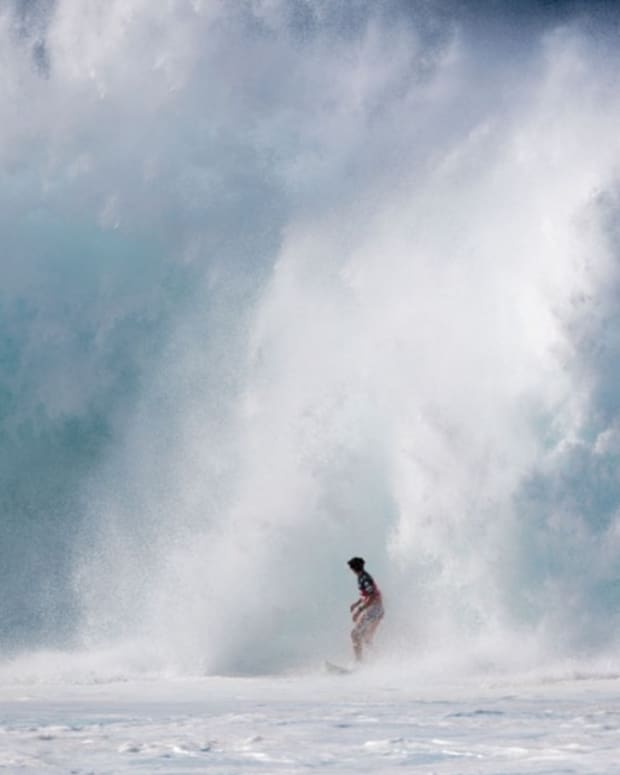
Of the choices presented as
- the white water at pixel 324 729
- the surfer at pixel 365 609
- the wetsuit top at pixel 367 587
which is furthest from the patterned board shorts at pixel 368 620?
the white water at pixel 324 729

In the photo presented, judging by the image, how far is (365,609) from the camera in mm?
15148

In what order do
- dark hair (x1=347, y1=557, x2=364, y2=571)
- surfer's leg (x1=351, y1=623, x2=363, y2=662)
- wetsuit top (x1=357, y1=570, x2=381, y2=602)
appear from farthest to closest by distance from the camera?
1. wetsuit top (x1=357, y1=570, x2=381, y2=602)
2. dark hair (x1=347, y1=557, x2=364, y2=571)
3. surfer's leg (x1=351, y1=623, x2=363, y2=662)

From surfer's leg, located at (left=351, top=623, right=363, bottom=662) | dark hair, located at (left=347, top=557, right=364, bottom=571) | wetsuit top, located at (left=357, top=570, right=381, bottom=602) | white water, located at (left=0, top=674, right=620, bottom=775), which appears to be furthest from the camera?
wetsuit top, located at (left=357, top=570, right=381, bottom=602)

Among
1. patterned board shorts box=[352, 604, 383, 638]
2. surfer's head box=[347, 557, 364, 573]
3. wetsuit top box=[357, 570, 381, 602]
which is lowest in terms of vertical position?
patterned board shorts box=[352, 604, 383, 638]

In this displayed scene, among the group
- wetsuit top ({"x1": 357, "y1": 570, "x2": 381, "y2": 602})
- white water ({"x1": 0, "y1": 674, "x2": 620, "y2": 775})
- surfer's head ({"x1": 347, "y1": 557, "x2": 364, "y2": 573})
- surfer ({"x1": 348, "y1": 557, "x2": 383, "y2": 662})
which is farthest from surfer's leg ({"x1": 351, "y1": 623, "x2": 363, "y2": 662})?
white water ({"x1": 0, "y1": 674, "x2": 620, "y2": 775})

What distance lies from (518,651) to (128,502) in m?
10.3

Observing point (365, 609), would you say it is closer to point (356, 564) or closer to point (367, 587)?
point (367, 587)

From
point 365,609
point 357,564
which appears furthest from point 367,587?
point 357,564

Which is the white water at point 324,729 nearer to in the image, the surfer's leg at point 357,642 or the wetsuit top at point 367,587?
the surfer's leg at point 357,642

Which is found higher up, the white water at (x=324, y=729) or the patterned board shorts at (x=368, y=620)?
the patterned board shorts at (x=368, y=620)

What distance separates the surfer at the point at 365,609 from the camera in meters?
15.0

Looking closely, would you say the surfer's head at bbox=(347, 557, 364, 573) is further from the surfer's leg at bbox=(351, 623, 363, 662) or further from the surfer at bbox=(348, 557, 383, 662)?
the surfer's leg at bbox=(351, 623, 363, 662)

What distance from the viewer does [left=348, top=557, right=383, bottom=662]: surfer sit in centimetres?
1505

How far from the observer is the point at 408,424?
17047 mm
